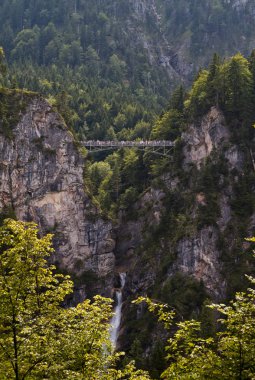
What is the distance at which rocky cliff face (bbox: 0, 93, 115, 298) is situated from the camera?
7294 centimetres

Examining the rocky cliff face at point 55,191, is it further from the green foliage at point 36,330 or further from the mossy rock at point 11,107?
the green foliage at point 36,330

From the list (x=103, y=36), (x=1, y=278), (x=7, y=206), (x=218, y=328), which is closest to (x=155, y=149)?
(x=7, y=206)

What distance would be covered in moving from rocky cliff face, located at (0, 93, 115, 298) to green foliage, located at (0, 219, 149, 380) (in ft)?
175

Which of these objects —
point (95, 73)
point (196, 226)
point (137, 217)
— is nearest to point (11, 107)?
point (137, 217)

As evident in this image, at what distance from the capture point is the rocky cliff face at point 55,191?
239 ft

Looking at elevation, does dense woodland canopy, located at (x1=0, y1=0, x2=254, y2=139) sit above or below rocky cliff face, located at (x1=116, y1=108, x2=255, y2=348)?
above

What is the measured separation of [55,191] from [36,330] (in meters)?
58.8

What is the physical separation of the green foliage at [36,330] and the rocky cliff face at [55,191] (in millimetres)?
53261

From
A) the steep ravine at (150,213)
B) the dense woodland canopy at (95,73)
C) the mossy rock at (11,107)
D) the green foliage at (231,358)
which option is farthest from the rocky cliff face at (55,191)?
the green foliage at (231,358)

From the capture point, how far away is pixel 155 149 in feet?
297

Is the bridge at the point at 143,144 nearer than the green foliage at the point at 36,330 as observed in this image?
No

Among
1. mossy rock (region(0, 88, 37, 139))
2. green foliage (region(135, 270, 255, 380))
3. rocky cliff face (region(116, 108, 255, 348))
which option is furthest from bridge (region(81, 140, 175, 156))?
green foliage (region(135, 270, 255, 380))

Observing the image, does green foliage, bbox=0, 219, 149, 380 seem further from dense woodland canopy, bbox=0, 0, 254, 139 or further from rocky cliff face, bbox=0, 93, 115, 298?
dense woodland canopy, bbox=0, 0, 254, 139

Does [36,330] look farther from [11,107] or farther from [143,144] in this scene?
[143,144]
